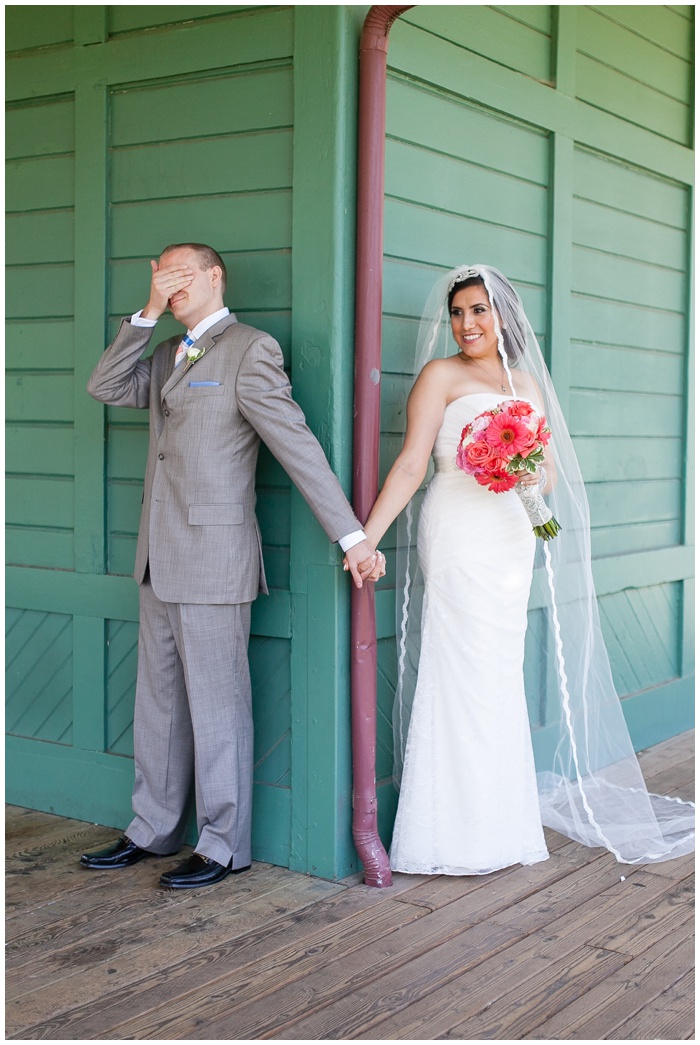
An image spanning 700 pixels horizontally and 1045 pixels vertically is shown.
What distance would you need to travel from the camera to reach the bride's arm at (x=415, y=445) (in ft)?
11.3

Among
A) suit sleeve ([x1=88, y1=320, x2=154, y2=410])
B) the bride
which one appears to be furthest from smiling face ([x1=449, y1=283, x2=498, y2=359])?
suit sleeve ([x1=88, y1=320, x2=154, y2=410])

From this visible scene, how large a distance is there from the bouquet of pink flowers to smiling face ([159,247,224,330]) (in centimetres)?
88

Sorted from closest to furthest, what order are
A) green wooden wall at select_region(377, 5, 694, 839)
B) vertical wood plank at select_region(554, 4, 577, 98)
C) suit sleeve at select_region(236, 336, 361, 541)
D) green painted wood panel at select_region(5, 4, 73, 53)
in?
suit sleeve at select_region(236, 336, 361, 541), green wooden wall at select_region(377, 5, 694, 839), green painted wood panel at select_region(5, 4, 73, 53), vertical wood plank at select_region(554, 4, 577, 98)

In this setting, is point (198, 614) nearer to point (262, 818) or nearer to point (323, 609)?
point (323, 609)

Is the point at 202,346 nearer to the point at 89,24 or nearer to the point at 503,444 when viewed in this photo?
the point at 503,444

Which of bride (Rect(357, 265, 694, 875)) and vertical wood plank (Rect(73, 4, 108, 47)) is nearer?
bride (Rect(357, 265, 694, 875))

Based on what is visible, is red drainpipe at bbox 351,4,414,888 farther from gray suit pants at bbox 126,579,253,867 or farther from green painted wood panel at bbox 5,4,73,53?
green painted wood panel at bbox 5,4,73,53

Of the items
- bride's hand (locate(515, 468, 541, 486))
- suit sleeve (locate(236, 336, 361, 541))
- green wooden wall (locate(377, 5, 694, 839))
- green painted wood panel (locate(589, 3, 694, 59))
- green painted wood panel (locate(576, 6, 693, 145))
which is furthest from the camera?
green painted wood panel (locate(589, 3, 694, 59))

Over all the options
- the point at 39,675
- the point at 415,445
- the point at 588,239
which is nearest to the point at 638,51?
the point at 588,239

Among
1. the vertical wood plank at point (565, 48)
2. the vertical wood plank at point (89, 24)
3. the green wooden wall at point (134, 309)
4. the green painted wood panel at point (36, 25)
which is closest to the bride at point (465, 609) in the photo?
the green wooden wall at point (134, 309)

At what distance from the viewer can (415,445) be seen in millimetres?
3506

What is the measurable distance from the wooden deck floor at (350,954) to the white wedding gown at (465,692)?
117 millimetres

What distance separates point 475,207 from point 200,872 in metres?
2.43

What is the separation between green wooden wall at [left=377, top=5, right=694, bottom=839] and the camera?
12.1 ft
